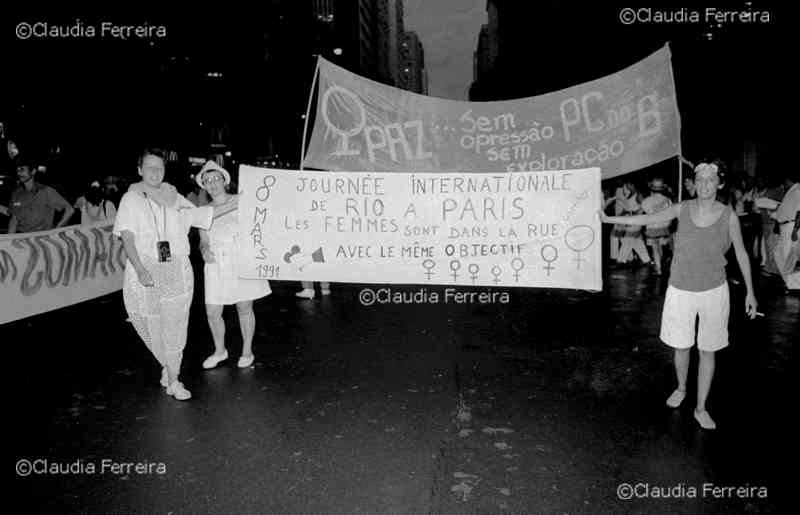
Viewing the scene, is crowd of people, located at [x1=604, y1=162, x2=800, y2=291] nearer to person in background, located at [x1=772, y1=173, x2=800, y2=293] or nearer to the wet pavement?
person in background, located at [x1=772, y1=173, x2=800, y2=293]

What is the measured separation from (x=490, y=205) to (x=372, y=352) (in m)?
2.03

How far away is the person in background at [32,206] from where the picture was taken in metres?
9.05

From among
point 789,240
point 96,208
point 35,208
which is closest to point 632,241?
point 789,240

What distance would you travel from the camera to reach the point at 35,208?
Result: 9.08 meters

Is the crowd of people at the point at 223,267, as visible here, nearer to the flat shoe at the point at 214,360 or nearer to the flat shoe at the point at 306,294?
the flat shoe at the point at 214,360

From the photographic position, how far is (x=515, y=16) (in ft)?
274

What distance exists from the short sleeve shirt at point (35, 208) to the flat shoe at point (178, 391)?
5.02m

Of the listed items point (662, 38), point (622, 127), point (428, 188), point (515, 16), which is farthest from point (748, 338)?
point (515, 16)

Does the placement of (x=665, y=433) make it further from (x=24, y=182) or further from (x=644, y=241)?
(x=644, y=241)

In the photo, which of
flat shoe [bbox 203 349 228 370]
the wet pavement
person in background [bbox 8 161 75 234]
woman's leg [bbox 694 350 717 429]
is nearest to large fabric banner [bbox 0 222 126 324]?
the wet pavement

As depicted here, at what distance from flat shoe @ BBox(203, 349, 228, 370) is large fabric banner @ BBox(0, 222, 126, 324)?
2451 mm

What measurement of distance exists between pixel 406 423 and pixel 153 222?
255 centimetres

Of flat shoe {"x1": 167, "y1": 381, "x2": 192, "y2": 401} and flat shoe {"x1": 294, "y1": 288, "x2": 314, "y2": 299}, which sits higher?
flat shoe {"x1": 294, "y1": 288, "x2": 314, "y2": 299}

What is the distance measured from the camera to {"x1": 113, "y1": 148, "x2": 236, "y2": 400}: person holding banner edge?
505 cm
